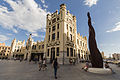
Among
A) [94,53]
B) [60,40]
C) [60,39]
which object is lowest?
[94,53]

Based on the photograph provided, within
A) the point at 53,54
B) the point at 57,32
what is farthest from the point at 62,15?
the point at 53,54

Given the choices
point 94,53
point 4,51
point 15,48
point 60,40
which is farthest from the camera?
point 4,51

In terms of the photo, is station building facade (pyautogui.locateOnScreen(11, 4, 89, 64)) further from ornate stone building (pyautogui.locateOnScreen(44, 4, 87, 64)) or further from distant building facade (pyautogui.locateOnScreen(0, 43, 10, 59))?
distant building facade (pyautogui.locateOnScreen(0, 43, 10, 59))

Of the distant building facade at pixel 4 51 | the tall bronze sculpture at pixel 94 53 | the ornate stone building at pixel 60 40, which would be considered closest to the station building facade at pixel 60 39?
the ornate stone building at pixel 60 40

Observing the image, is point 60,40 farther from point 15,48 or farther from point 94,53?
point 15,48

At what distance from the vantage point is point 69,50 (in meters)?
20.6

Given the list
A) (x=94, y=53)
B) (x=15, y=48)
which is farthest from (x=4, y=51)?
(x=94, y=53)

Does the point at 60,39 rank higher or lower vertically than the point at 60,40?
higher

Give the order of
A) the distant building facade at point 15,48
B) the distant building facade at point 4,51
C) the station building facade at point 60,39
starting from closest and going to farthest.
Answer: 1. the station building facade at point 60,39
2. the distant building facade at point 15,48
3. the distant building facade at point 4,51

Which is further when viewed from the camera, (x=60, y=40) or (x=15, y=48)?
(x=15, y=48)

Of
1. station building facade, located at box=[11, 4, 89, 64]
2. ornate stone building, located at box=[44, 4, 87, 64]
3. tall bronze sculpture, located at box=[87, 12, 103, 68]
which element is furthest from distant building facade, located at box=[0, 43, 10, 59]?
tall bronze sculpture, located at box=[87, 12, 103, 68]

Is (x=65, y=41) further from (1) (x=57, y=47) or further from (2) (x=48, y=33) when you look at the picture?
(2) (x=48, y=33)

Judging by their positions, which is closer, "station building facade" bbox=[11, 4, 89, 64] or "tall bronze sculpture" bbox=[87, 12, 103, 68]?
"tall bronze sculpture" bbox=[87, 12, 103, 68]

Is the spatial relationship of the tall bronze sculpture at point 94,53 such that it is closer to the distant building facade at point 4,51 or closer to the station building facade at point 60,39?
A: the station building facade at point 60,39
